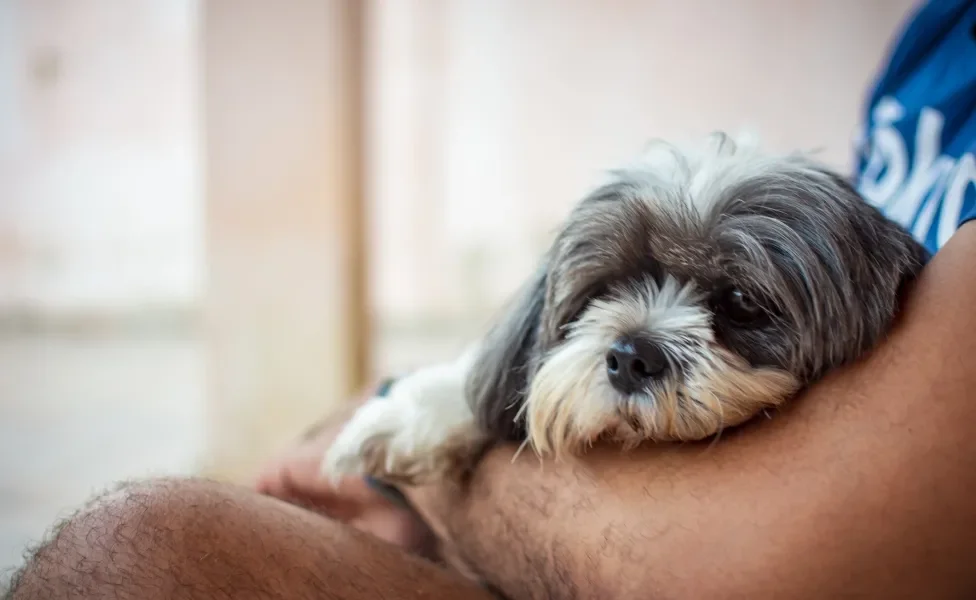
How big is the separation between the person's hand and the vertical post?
213cm

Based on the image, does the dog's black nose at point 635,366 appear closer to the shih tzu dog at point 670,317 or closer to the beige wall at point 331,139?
the shih tzu dog at point 670,317

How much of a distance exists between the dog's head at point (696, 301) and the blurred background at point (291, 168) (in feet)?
8.69

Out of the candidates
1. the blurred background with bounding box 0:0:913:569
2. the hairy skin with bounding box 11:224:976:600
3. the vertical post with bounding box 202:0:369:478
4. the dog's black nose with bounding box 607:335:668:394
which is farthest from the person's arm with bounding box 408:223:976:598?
the vertical post with bounding box 202:0:369:478

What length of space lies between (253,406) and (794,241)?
334 cm

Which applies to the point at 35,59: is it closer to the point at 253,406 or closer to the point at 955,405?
the point at 253,406

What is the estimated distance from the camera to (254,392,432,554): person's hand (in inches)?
67.7

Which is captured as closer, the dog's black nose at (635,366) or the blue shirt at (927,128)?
the dog's black nose at (635,366)

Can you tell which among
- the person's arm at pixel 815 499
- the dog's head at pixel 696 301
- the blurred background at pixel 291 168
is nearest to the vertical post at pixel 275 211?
the blurred background at pixel 291 168

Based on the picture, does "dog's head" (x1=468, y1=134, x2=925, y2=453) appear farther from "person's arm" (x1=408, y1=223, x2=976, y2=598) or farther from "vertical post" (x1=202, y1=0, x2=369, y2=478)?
"vertical post" (x1=202, y1=0, x2=369, y2=478)

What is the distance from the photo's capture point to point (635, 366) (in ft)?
4.41

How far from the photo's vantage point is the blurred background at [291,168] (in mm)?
3572

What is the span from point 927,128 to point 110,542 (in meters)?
2.13

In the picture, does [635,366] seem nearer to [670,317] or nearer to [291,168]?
[670,317]

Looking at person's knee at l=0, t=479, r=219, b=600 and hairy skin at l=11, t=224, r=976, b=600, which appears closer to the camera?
hairy skin at l=11, t=224, r=976, b=600
